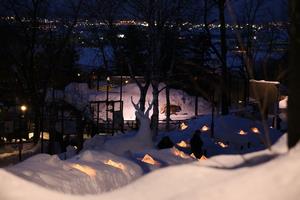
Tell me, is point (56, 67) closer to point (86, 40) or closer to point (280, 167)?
point (86, 40)

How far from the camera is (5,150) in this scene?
2302 centimetres

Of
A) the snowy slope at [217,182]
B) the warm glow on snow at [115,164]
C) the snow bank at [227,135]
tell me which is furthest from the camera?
the snow bank at [227,135]

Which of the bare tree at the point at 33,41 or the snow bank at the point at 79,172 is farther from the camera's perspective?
the bare tree at the point at 33,41

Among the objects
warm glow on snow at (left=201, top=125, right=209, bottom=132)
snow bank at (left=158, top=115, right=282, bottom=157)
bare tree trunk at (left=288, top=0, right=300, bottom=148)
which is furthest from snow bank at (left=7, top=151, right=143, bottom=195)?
warm glow on snow at (left=201, top=125, right=209, bottom=132)

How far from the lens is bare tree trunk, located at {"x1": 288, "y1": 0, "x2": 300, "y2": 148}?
10.1 feet

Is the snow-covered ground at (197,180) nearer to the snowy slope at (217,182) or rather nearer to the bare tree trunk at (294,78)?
the snowy slope at (217,182)

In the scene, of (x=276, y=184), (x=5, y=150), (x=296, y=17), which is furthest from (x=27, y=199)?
(x=5, y=150)

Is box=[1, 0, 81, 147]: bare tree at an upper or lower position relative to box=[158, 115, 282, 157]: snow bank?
upper

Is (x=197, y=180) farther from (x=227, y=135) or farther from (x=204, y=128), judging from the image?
(x=204, y=128)

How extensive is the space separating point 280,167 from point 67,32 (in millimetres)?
26040

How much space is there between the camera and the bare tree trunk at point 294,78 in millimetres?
3084

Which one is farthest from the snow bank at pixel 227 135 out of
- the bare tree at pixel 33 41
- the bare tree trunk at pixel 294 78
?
the bare tree trunk at pixel 294 78

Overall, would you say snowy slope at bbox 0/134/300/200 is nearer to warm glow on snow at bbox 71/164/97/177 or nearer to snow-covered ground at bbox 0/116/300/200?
snow-covered ground at bbox 0/116/300/200

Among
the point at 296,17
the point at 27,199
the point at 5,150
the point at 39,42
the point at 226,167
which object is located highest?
the point at 39,42
